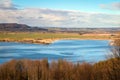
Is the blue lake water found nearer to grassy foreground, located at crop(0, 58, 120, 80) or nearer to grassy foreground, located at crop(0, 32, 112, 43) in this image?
grassy foreground, located at crop(0, 58, 120, 80)

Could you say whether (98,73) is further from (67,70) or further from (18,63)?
(18,63)

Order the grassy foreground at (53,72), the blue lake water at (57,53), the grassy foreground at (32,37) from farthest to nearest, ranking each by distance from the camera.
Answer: the grassy foreground at (32,37) < the blue lake water at (57,53) < the grassy foreground at (53,72)

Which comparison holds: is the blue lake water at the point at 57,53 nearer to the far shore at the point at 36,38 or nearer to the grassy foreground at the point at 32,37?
the far shore at the point at 36,38

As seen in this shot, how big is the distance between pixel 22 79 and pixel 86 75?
5.18m

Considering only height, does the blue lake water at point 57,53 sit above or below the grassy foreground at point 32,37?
above

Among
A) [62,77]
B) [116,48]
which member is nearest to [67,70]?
[62,77]

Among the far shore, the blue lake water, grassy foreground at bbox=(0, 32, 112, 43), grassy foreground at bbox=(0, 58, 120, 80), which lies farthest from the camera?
grassy foreground at bbox=(0, 32, 112, 43)

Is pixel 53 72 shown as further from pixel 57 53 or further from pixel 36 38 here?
pixel 36 38

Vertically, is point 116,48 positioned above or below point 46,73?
above


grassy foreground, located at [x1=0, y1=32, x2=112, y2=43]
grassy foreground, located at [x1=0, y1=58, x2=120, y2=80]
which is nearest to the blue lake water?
grassy foreground, located at [x1=0, y1=58, x2=120, y2=80]

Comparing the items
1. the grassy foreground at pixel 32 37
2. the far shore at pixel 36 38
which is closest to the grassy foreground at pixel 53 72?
the far shore at pixel 36 38

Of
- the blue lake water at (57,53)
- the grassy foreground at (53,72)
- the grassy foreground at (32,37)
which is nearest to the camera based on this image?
the grassy foreground at (53,72)

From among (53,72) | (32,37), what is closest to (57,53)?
(53,72)

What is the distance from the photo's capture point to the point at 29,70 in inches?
832
